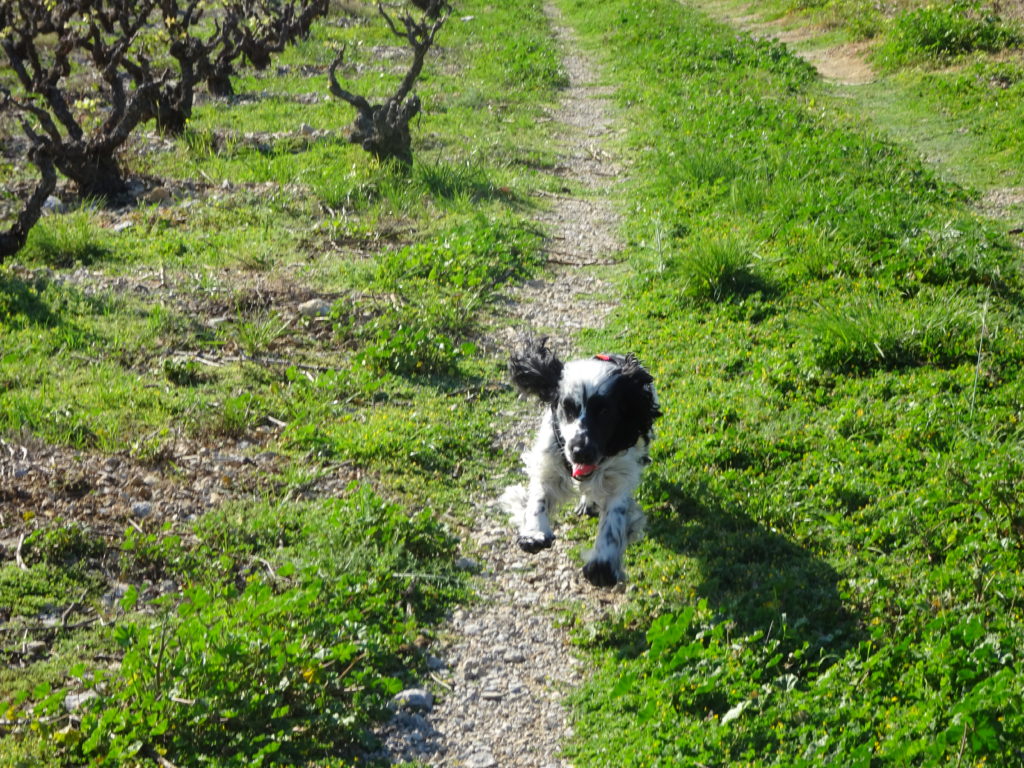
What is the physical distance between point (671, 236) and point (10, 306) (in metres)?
6.10

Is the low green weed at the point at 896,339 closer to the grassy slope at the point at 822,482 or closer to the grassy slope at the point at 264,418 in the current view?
the grassy slope at the point at 822,482

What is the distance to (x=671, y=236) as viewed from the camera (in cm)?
1074

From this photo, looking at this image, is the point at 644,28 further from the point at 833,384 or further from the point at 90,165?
the point at 833,384

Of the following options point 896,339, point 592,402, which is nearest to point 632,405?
point 592,402

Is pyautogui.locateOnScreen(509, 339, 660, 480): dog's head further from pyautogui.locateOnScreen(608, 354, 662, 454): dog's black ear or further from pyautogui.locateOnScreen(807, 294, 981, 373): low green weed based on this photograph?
pyautogui.locateOnScreen(807, 294, 981, 373): low green weed

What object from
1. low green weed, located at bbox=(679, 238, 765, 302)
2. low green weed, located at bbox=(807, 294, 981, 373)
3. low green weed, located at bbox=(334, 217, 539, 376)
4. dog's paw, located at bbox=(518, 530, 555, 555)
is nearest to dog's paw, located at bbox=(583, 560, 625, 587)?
dog's paw, located at bbox=(518, 530, 555, 555)

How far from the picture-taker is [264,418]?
712cm

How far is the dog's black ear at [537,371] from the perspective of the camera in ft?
20.0

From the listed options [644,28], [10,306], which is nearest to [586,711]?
[10,306]

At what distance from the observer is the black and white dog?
5.39 meters

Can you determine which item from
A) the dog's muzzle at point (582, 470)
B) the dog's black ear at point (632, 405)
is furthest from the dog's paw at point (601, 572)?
the dog's black ear at point (632, 405)

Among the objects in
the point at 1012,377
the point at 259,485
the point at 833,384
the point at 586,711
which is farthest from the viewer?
the point at 833,384

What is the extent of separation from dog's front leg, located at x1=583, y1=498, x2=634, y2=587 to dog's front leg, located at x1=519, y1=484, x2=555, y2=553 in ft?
0.94

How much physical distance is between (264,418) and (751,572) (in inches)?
135
